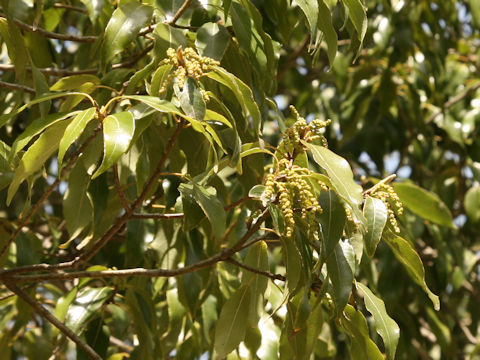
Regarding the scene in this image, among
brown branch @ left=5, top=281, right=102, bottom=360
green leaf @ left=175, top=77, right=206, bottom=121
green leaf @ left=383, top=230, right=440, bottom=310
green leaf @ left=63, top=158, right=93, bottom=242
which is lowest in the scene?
brown branch @ left=5, top=281, right=102, bottom=360

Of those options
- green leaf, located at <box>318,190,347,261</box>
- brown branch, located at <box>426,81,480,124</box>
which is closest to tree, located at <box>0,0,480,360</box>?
green leaf, located at <box>318,190,347,261</box>

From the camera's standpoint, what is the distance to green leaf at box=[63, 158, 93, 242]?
5.21 ft

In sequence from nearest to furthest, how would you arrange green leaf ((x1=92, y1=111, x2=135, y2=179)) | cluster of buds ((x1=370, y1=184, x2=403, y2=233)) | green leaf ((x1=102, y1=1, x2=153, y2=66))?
1. green leaf ((x1=92, y1=111, x2=135, y2=179))
2. cluster of buds ((x1=370, y1=184, x2=403, y2=233))
3. green leaf ((x1=102, y1=1, x2=153, y2=66))

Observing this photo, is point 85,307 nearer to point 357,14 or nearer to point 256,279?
point 256,279

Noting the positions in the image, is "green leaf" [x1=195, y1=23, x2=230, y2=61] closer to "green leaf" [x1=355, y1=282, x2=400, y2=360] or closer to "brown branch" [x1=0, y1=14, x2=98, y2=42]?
"brown branch" [x1=0, y1=14, x2=98, y2=42]

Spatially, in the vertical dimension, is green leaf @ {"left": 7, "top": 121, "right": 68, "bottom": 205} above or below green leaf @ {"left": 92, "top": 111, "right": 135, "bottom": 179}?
below

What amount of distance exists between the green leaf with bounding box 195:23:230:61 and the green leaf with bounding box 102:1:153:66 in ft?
0.38

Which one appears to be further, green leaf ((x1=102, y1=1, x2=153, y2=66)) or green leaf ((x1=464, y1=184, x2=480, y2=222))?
green leaf ((x1=464, y1=184, x2=480, y2=222))

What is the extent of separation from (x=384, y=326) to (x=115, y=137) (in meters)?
0.57

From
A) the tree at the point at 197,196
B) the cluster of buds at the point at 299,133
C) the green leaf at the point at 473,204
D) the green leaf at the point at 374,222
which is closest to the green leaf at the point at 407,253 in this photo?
the tree at the point at 197,196

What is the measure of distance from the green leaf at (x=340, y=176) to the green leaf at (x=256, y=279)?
33 cm

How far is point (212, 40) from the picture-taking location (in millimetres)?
1548

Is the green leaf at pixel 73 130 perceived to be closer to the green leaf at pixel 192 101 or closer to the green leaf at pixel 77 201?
the green leaf at pixel 192 101

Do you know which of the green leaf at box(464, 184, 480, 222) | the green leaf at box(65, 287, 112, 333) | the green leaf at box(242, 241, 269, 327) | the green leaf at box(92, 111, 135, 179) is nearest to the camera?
the green leaf at box(92, 111, 135, 179)
